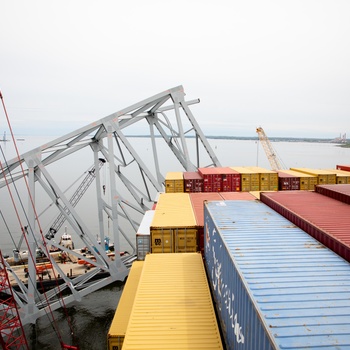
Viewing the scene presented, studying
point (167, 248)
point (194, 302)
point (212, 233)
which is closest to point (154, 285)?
point (194, 302)

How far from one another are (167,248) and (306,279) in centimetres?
859

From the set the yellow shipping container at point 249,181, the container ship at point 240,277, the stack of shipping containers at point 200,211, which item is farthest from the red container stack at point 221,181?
the container ship at point 240,277

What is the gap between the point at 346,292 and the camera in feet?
21.1

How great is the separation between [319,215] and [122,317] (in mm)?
9057

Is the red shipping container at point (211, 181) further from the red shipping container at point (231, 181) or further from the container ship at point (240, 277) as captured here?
the container ship at point (240, 277)

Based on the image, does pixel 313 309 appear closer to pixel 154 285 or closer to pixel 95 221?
pixel 154 285

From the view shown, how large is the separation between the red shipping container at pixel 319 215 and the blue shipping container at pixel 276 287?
272 mm

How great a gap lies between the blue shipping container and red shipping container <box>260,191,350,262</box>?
0.27 meters

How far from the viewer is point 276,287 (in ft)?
22.1

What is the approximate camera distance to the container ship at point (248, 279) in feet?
18.8

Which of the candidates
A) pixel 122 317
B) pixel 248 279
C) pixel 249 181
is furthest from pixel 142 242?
pixel 249 181

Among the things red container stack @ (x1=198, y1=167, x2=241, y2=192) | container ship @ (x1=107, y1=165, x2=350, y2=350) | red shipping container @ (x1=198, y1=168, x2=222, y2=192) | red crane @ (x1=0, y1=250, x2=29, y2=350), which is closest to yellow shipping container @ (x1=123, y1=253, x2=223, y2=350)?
container ship @ (x1=107, y1=165, x2=350, y2=350)

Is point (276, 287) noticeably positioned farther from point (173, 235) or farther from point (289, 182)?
point (289, 182)

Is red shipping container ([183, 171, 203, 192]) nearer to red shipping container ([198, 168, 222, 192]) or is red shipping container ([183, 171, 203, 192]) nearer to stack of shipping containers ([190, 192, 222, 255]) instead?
red shipping container ([198, 168, 222, 192])
